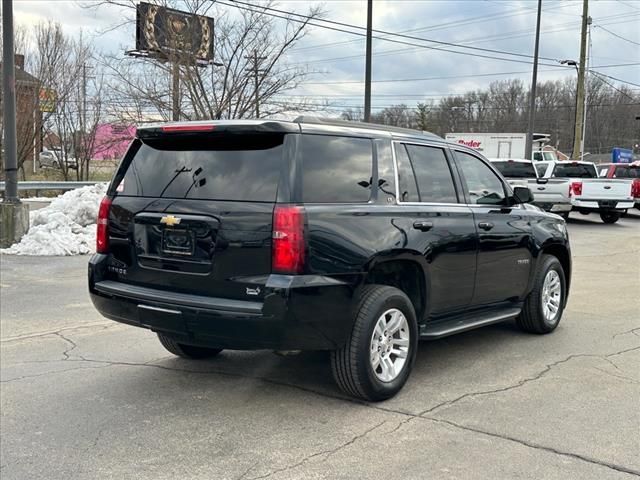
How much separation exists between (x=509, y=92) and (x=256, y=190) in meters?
77.0

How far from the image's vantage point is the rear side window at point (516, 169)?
20.8 m

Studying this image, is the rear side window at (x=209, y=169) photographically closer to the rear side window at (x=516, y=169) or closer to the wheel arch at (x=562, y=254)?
the wheel arch at (x=562, y=254)

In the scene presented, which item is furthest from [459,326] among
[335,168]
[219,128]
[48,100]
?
[48,100]

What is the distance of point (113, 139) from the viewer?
70.6 ft

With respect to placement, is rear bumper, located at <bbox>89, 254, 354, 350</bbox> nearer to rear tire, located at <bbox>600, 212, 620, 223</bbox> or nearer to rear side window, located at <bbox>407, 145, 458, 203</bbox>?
rear side window, located at <bbox>407, 145, 458, 203</bbox>

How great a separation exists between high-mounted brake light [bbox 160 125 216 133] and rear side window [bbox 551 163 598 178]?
19.1m

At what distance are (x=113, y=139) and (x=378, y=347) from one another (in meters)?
18.9

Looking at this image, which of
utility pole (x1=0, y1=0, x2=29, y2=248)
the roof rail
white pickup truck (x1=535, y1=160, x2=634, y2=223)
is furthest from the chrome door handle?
white pickup truck (x1=535, y1=160, x2=634, y2=223)

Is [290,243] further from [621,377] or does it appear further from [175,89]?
[175,89]

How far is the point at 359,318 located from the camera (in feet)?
14.1

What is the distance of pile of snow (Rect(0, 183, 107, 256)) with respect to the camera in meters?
11.6

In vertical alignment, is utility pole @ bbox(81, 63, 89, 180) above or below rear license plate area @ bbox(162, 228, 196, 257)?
above

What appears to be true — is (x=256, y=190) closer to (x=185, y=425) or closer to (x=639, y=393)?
(x=185, y=425)

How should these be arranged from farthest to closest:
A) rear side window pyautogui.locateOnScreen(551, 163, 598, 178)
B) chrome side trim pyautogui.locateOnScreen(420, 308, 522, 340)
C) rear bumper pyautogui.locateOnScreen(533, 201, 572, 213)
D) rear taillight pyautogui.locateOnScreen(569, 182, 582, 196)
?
1. rear side window pyautogui.locateOnScreen(551, 163, 598, 178)
2. rear taillight pyautogui.locateOnScreen(569, 182, 582, 196)
3. rear bumper pyautogui.locateOnScreen(533, 201, 572, 213)
4. chrome side trim pyautogui.locateOnScreen(420, 308, 522, 340)
